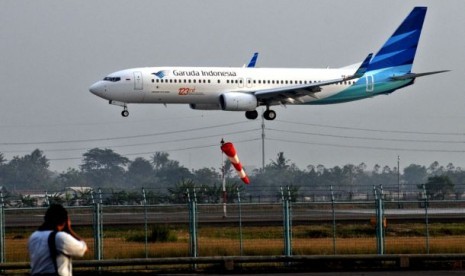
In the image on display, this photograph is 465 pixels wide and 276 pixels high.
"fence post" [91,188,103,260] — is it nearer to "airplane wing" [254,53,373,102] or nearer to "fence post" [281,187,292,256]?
"fence post" [281,187,292,256]

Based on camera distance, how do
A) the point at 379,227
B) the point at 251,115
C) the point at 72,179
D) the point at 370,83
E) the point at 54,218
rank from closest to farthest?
the point at 54,218
the point at 379,227
the point at 251,115
the point at 370,83
the point at 72,179

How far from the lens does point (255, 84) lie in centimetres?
6781

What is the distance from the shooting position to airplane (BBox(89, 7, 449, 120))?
64.4m

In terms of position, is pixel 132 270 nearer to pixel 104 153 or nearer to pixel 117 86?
pixel 117 86

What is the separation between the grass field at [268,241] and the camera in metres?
32.4

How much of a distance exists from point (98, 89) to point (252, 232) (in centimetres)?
2773

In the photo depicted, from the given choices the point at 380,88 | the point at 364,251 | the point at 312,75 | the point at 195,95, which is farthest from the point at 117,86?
the point at 364,251

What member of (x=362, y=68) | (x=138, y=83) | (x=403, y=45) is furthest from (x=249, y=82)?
(x=403, y=45)

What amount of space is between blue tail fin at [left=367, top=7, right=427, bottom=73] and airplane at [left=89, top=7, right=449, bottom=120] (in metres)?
0.09

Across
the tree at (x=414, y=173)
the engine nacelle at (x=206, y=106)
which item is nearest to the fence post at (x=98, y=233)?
the engine nacelle at (x=206, y=106)

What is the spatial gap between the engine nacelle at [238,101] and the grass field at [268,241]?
22.9 metres

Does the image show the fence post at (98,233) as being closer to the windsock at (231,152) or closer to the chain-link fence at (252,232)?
the chain-link fence at (252,232)

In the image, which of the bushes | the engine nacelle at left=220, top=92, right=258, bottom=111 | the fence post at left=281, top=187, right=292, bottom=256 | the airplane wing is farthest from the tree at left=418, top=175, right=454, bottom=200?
the engine nacelle at left=220, top=92, right=258, bottom=111

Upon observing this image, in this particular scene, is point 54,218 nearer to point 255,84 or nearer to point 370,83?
point 255,84
